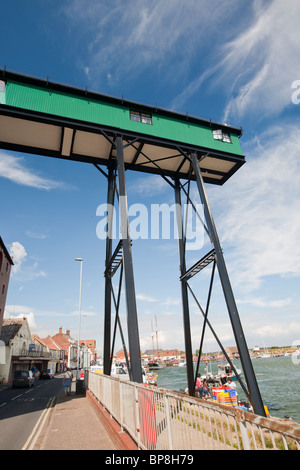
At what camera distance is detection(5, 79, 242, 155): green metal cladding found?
11227mm

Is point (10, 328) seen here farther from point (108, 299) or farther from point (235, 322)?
point (235, 322)

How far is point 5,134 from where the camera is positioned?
1198cm

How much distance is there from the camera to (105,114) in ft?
40.5

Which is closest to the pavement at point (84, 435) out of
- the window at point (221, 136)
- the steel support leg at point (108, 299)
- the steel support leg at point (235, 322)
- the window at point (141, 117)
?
the steel support leg at point (108, 299)

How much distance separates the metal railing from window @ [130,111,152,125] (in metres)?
11.3

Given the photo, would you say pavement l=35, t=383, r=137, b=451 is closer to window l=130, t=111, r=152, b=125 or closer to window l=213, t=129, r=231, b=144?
window l=130, t=111, r=152, b=125

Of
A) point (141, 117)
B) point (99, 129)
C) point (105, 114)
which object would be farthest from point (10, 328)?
point (141, 117)

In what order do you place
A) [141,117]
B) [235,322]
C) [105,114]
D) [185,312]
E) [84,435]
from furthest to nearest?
[141,117], [185,312], [105,114], [235,322], [84,435]

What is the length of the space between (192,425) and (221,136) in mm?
14033

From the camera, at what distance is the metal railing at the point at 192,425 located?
2049 mm

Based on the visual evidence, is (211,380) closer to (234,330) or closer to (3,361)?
(234,330)

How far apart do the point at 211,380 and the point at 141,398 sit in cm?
2443
